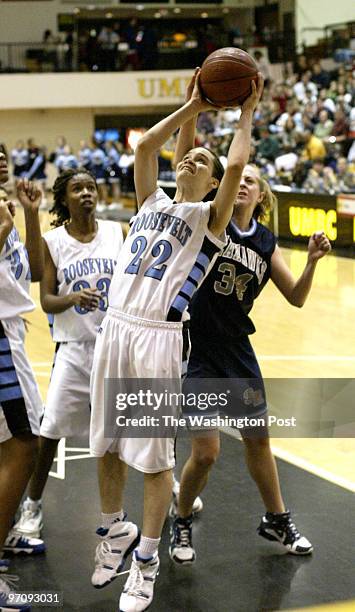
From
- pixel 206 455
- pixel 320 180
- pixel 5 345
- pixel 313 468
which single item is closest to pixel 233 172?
pixel 5 345

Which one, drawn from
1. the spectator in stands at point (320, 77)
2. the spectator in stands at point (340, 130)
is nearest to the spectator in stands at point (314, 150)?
the spectator in stands at point (340, 130)

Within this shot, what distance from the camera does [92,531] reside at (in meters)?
4.94

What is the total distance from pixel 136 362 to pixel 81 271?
1165 mm

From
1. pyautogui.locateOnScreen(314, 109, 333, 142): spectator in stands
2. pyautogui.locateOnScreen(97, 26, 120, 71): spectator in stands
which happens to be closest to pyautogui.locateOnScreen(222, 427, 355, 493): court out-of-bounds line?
pyautogui.locateOnScreen(314, 109, 333, 142): spectator in stands

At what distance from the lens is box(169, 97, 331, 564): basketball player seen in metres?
4.55

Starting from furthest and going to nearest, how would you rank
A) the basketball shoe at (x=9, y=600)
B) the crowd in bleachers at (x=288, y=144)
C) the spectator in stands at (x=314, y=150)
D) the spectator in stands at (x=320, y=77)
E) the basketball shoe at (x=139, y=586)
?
the spectator in stands at (x=320, y=77), the spectator in stands at (x=314, y=150), the crowd in bleachers at (x=288, y=144), the basketball shoe at (x=9, y=600), the basketball shoe at (x=139, y=586)

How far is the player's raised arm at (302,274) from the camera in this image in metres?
4.55

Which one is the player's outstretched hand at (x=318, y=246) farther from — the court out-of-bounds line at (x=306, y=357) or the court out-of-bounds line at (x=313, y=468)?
the court out-of-bounds line at (x=306, y=357)

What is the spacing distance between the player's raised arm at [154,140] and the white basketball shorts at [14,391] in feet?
2.61

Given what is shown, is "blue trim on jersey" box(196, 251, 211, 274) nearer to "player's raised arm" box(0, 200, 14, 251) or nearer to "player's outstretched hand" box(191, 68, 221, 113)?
"player's outstretched hand" box(191, 68, 221, 113)

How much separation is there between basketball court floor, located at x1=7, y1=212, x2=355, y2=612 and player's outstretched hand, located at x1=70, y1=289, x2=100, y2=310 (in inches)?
45.4

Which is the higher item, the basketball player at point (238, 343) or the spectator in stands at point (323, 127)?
the basketball player at point (238, 343)

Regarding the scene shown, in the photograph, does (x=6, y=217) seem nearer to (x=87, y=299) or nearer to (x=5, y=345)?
(x=5, y=345)

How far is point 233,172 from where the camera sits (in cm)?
386
